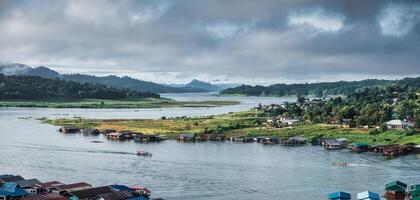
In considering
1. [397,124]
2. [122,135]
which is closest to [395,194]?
[397,124]

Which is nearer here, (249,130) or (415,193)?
(415,193)

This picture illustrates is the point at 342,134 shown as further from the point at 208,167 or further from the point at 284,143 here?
the point at 208,167

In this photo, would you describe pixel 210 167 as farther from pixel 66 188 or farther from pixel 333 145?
pixel 333 145

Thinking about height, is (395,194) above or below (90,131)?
below

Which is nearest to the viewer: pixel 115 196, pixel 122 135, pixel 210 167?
pixel 115 196

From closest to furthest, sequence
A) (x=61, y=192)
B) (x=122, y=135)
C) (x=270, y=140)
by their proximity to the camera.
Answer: (x=61, y=192) < (x=270, y=140) < (x=122, y=135)

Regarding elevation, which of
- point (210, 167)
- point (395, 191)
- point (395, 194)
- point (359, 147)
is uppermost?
point (359, 147)

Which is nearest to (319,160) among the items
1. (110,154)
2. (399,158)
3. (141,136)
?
(399,158)

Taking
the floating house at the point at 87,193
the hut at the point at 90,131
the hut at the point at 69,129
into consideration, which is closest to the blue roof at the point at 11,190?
the floating house at the point at 87,193
